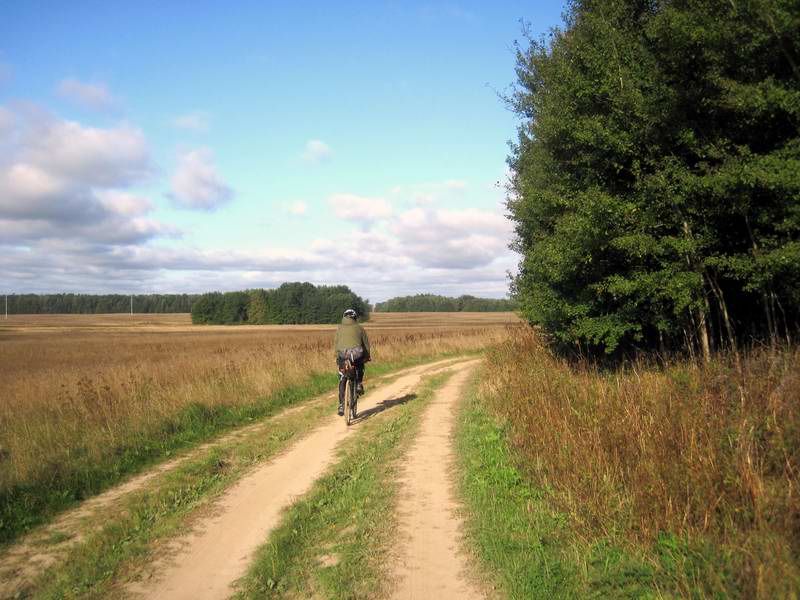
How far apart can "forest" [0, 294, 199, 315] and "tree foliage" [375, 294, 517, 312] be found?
67947 mm

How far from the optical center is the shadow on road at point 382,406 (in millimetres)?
11109

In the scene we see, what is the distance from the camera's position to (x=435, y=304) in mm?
175375

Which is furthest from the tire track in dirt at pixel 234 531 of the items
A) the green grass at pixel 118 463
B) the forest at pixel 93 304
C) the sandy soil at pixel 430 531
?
the forest at pixel 93 304

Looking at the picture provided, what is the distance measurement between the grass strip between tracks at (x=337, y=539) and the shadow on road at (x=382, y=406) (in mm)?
3198

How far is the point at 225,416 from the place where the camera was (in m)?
11.6

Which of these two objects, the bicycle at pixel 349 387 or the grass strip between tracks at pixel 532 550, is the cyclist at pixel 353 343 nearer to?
the bicycle at pixel 349 387

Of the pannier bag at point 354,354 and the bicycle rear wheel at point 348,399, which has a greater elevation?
the pannier bag at point 354,354

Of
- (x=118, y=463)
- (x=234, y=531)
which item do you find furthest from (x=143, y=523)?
(x=118, y=463)

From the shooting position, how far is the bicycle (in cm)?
1033

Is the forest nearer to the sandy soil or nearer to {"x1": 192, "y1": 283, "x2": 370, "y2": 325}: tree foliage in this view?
{"x1": 192, "y1": 283, "x2": 370, "y2": 325}: tree foliage

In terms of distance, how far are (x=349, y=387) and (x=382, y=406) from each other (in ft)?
6.75

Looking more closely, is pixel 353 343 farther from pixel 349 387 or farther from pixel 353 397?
pixel 353 397

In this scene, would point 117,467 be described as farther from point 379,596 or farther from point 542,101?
point 542,101

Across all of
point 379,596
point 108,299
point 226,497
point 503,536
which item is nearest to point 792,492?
point 503,536
